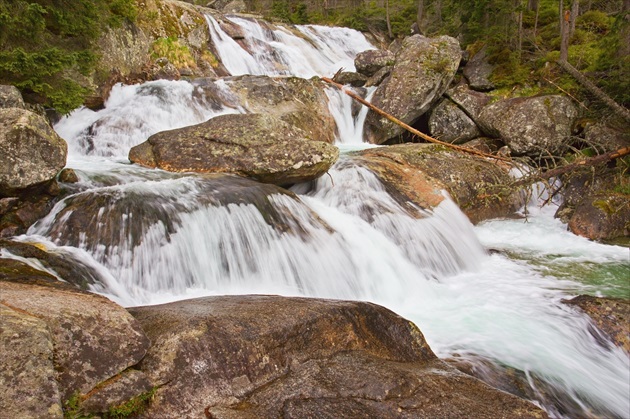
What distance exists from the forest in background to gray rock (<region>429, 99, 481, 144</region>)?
5.84 feet

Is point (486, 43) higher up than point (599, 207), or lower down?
higher up

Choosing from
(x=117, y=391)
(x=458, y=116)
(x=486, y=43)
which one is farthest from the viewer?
(x=486, y=43)

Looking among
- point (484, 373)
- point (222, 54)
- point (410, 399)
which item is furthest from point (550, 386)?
point (222, 54)

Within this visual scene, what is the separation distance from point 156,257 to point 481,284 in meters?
5.26

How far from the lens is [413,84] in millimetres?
13078

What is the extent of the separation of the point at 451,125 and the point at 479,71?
3.04 m

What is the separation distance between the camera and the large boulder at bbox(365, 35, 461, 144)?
1306cm

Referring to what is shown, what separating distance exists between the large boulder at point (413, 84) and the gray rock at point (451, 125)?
0.43 metres

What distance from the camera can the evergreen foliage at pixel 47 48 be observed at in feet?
23.0

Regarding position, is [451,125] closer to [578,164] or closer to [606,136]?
[606,136]

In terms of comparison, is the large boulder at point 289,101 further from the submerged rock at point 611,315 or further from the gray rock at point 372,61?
the submerged rock at point 611,315

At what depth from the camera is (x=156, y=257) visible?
5488mm

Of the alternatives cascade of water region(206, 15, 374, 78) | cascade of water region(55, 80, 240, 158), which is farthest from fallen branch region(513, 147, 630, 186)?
cascade of water region(206, 15, 374, 78)

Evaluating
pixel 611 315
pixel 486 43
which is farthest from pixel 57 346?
pixel 486 43
